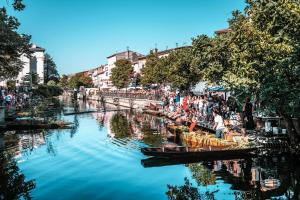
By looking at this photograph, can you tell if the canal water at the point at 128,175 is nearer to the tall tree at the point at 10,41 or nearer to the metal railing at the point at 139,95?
the tall tree at the point at 10,41

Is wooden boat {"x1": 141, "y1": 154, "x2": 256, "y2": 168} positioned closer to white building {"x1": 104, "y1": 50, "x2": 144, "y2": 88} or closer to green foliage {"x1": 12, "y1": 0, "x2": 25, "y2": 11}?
green foliage {"x1": 12, "y1": 0, "x2": 25, "y2": 11}

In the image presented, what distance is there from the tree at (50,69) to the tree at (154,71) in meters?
60.2

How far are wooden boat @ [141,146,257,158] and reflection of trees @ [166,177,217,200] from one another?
2961mm

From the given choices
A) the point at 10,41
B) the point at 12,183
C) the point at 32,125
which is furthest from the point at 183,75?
the point at 12,183

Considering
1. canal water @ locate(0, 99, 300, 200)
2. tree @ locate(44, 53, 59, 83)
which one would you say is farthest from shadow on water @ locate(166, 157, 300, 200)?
tree @ locate(44, 53, 59, 83)

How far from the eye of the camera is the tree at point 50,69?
124500mm

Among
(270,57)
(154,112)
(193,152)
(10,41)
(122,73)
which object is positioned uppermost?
(122,73)

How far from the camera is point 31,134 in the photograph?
29.2m

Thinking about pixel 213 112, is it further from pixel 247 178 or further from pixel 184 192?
pixel 184 192

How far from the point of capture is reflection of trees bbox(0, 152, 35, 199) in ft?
45.4

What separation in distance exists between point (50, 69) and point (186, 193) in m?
120

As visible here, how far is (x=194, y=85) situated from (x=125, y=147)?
73.2 ft

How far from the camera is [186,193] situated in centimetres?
1426

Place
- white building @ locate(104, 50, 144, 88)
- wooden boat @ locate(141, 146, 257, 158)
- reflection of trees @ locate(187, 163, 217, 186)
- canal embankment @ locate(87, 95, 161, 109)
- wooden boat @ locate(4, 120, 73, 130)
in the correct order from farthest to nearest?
white building @ locate(104, 50, 144, 88)
canal embankment @ locate(87, 95, 161, 109)
wooden boat @ locate(4, 120, 73, 130)
wooden boat @ locate(141, 146, 257, 158)
reflection of trees @ locate(187, 163, 217, 186)
